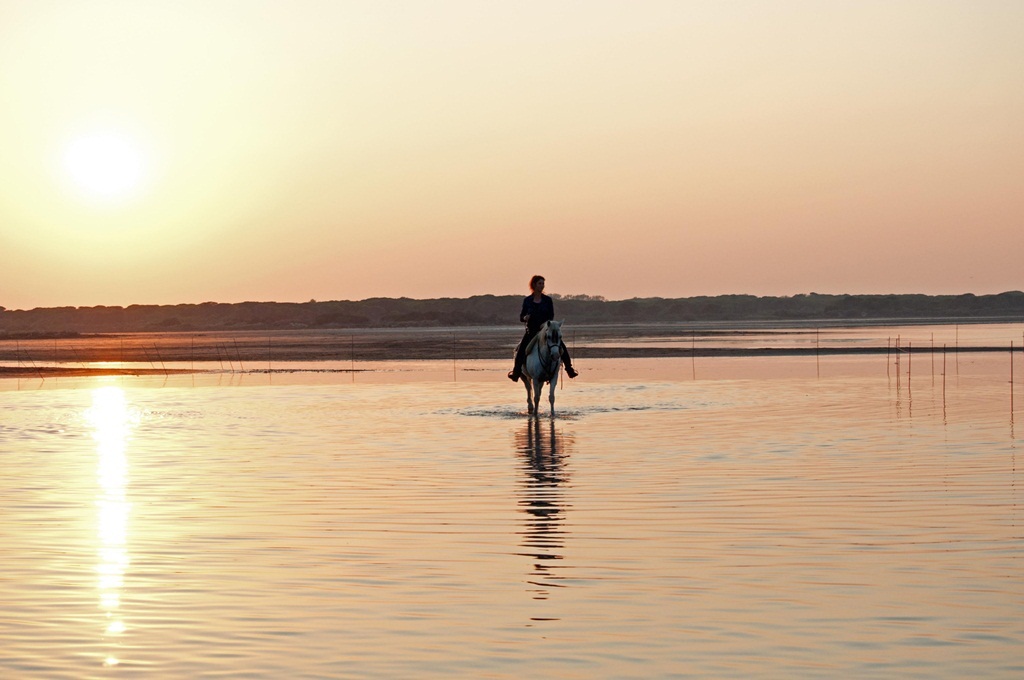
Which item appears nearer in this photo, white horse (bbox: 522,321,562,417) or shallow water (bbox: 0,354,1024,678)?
shallow water (bbox: 0,354,1024,678)

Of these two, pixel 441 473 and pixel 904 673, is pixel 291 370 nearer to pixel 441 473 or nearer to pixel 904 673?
pixel 441 473

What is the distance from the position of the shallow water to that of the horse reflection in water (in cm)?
5

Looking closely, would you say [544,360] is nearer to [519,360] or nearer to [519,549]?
[519,360]

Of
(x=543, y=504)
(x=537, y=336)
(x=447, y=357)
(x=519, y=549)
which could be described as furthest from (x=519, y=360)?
(x=447, y=357)

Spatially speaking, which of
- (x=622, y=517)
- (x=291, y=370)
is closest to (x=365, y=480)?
(x=622, y=517)

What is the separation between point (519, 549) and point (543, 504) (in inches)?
96.4

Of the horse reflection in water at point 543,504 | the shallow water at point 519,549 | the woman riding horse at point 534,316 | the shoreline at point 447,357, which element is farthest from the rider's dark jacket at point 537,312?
the shoreline at point 447,357

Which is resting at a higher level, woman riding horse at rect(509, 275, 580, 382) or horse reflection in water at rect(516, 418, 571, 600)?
woman riding horse at rect(509, 275, 580, 382)

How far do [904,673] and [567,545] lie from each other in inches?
159

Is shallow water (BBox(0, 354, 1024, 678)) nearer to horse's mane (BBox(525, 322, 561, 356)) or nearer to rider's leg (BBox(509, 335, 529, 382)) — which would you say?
horse's mane (BBox(525, 322, 561, 356))

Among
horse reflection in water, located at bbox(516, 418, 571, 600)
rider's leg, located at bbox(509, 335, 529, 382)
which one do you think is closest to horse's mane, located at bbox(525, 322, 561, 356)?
rider's leg, located at bbox(509, 335, 529, 382)

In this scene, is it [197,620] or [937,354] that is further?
[937,354]

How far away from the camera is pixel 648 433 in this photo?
1978 centimetres

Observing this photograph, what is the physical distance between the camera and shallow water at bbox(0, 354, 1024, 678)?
7102mm
